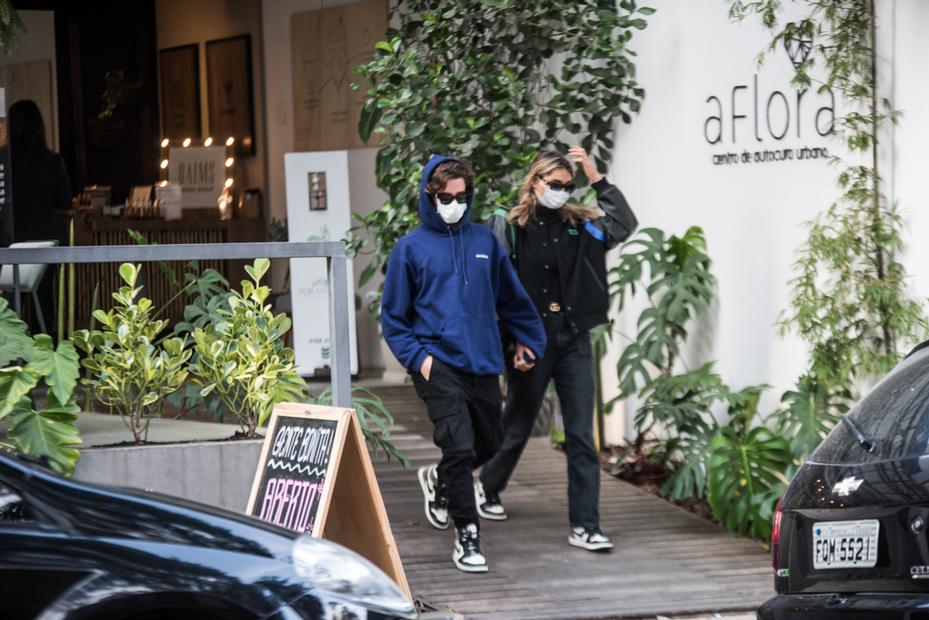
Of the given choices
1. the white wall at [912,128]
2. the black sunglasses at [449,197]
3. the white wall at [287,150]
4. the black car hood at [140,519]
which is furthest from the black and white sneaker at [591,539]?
the white wall at [287,150]

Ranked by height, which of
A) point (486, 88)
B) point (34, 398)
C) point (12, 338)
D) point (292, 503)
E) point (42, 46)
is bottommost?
point (292, 503)

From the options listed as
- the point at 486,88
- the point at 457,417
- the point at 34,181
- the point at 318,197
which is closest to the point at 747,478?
the point at 457,417

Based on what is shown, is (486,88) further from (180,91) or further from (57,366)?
(180,91)

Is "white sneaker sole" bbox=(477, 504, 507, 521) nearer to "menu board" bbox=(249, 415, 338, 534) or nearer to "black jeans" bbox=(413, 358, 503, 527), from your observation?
"black jeans" bbox=(413, 358, 503, 527)

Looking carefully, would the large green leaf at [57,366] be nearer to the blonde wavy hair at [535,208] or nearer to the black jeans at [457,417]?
the black jeans at [457,417]

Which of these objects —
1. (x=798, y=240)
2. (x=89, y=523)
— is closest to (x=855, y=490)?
(x=89, y=523)

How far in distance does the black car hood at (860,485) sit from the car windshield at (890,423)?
0.03 meters

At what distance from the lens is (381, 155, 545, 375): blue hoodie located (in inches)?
298

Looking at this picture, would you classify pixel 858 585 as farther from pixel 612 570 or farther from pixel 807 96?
pixel 807 96

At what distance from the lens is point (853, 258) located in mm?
7949

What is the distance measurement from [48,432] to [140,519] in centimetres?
280

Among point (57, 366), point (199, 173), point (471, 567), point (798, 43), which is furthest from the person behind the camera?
point (199, 173)

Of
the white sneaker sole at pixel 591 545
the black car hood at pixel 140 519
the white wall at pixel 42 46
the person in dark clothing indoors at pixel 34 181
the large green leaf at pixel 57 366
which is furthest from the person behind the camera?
the white wall at pixel 42 46

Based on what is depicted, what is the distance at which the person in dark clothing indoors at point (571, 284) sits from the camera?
8.14 m
